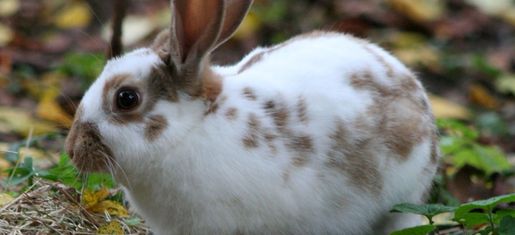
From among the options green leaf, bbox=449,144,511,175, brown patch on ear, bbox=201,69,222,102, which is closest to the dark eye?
brown patch on ear, bbox=201,69,222,102

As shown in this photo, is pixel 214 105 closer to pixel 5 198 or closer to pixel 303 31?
pixel 5 198

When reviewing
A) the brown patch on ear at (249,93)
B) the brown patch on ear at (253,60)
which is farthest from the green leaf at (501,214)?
the brown patch on ear at (253,60)

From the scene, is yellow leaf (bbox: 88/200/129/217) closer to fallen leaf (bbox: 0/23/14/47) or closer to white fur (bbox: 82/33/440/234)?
white fur (bbox: 82/33/440/234)

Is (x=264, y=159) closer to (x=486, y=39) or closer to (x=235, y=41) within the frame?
(x=235, y=41)

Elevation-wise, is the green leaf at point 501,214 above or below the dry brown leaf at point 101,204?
above

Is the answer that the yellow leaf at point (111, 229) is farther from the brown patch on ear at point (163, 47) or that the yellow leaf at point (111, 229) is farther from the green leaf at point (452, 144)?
the green leaf at point (452, 144)

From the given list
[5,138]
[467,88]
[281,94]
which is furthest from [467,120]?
[281,94]
